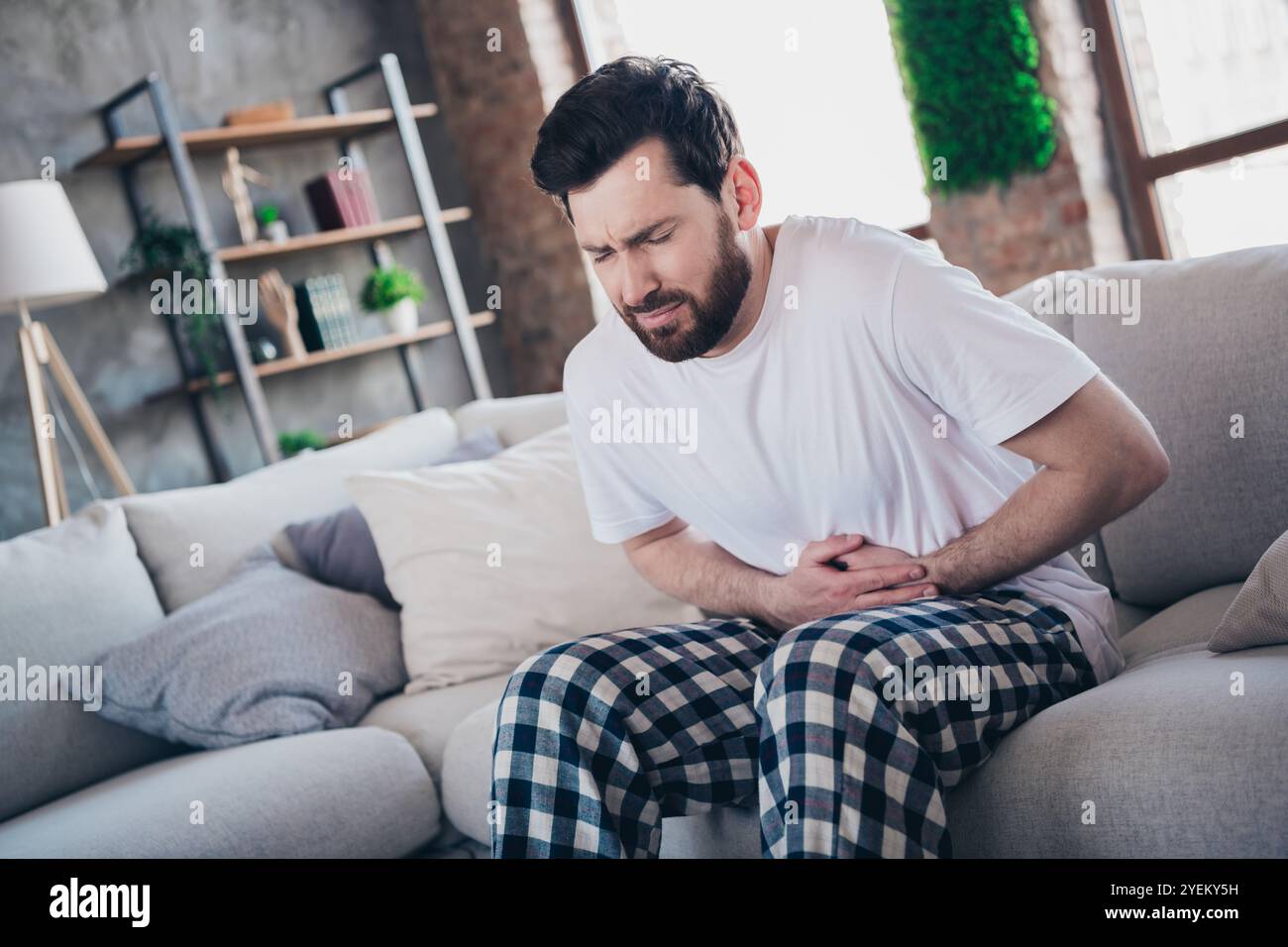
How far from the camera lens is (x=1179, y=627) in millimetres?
1664

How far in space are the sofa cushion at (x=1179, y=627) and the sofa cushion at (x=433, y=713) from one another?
3.21ft

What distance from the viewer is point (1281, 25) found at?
307cm

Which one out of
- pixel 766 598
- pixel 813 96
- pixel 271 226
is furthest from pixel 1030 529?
pixel 271 226

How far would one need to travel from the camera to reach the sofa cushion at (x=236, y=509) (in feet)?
7.75

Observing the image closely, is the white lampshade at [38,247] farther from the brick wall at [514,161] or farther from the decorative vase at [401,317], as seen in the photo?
the brick wall at [514,161]

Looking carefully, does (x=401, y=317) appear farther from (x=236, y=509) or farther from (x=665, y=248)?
(x=665, y=248)

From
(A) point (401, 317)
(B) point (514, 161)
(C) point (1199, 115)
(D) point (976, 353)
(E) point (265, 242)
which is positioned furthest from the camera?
(B) point (514, 161)

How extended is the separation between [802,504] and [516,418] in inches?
52.3

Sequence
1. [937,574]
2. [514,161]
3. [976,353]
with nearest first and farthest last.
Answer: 1. [976,353]
2. [937,574]
3. [514,161]

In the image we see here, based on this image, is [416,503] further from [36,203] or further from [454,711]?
[36,203]

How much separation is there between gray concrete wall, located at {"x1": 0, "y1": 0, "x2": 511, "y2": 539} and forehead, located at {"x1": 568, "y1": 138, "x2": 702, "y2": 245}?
115 inches

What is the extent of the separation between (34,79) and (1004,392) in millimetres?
3648

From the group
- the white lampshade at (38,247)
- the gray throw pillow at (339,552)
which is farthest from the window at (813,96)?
the gray throw pillow at (339,552)
